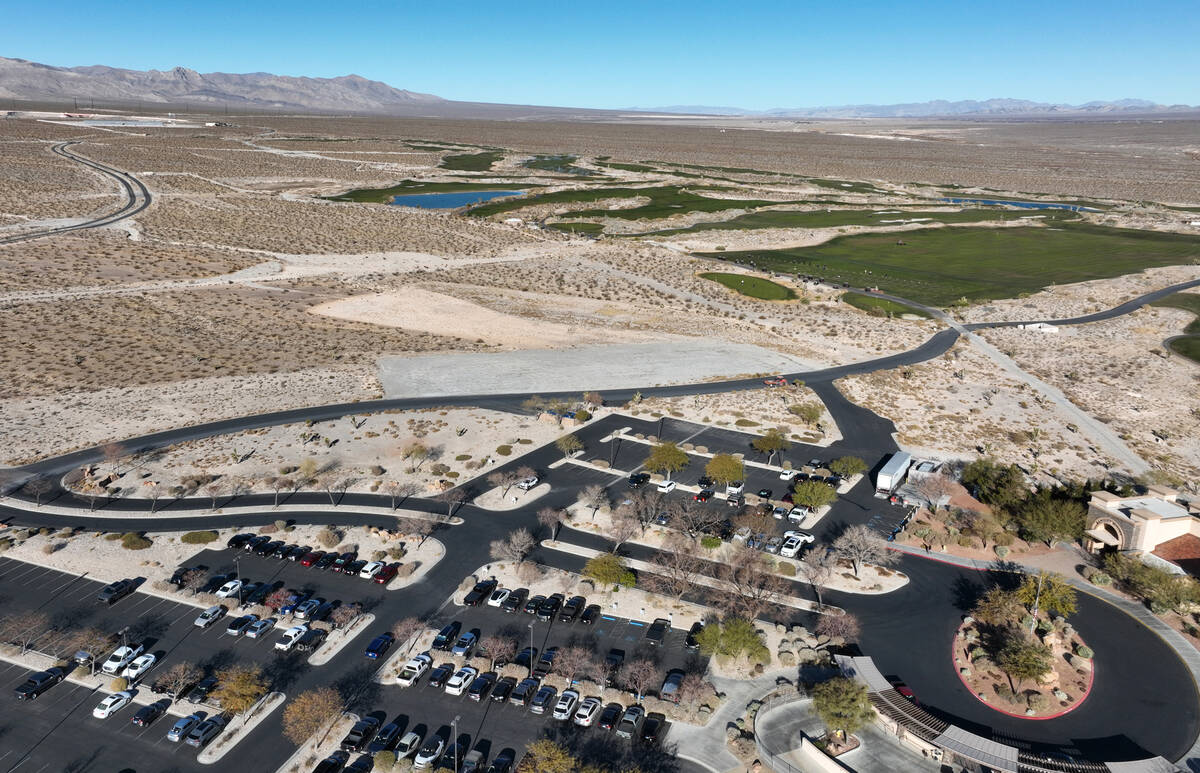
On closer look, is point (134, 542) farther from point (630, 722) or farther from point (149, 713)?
point (630, 722)

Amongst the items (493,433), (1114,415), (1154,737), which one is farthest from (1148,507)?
(493,433)

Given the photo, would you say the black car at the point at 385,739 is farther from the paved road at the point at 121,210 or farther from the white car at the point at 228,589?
the paved road at the point at 121,210

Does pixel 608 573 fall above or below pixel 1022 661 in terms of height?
above

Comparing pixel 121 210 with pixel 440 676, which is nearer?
pixel 440 676

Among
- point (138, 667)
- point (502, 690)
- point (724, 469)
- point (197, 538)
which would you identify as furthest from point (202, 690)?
point (724, 469)

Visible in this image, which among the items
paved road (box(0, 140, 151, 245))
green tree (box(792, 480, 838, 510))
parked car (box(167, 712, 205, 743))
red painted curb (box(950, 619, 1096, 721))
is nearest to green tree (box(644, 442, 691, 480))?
green tree (box(792, 480, 838, 510))

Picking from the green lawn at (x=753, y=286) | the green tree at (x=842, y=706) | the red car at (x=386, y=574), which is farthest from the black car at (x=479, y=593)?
the green lawn at (x=753, y=286)

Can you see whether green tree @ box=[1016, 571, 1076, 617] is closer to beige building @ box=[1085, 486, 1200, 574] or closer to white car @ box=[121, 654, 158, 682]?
beige building @ box=[1085, 486, 1200, 574]
